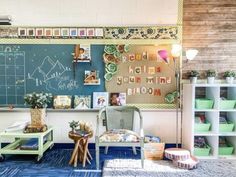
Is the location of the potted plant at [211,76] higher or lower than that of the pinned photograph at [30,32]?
lower

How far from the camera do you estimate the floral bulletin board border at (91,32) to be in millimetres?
4297

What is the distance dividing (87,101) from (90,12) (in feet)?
4.36

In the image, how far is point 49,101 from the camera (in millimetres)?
4293

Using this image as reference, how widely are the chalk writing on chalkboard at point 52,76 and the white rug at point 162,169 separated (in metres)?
1.32

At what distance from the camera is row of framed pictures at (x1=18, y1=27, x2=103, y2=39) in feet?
14.1

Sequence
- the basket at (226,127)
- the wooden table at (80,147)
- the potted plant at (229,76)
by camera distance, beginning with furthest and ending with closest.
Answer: the potted plant at (229,76)
the basket at (226,127)
the wooden table at (80,147)

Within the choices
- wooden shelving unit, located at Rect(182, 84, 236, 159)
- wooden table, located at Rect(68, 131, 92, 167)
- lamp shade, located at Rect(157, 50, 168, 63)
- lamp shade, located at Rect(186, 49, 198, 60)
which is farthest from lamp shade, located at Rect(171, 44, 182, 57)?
wooden table, located at Rect(68, 131, 92, 167)

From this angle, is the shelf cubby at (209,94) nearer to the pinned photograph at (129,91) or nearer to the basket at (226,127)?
the basket at (226,127)

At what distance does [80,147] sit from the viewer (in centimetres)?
371

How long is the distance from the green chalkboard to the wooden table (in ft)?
2.90

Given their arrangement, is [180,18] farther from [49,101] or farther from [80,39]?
[49,101]

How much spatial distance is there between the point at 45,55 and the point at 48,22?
0.49m

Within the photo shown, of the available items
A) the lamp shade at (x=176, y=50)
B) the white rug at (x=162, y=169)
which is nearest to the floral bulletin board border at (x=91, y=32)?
the lamp shade at (x=176, y=50)

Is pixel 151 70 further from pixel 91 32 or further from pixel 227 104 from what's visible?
pixel 227 104
